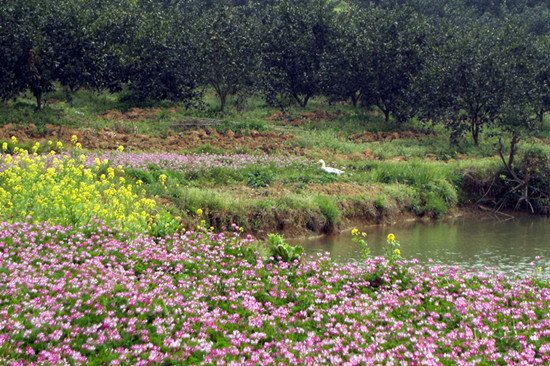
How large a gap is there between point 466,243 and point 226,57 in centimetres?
1933

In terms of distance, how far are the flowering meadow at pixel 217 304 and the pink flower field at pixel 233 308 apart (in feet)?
0.06

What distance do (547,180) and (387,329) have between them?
16365mm

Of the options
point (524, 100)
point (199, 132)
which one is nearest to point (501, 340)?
point (199, 132)

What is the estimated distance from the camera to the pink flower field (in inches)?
187

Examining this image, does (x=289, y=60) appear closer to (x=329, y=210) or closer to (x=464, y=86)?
(x=464, y=86)

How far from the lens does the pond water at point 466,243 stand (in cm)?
1135

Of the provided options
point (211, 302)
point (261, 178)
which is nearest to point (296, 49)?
point (261, 178)

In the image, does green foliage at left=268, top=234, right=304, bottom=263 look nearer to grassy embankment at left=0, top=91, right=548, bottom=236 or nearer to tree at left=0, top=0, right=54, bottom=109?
grassy embankment at left=0, top=91, right=548, bottom=236

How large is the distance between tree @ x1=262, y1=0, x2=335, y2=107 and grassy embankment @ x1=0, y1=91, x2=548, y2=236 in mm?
5129

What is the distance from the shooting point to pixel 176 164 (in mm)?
16188

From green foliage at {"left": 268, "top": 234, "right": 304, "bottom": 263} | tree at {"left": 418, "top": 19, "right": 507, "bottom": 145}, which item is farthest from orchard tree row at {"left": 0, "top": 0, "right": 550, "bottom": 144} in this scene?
green foliage at {"left": 268, "top": 234, "right": 304, "bottom": 263}

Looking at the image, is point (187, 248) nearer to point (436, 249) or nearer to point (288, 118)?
point (436, 249)

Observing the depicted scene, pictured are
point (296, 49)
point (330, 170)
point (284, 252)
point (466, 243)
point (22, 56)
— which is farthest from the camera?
point (296, 49)

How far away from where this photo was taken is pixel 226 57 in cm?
3000
